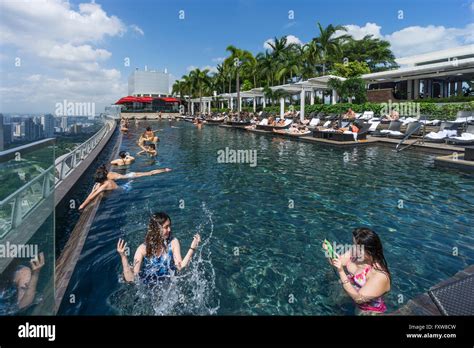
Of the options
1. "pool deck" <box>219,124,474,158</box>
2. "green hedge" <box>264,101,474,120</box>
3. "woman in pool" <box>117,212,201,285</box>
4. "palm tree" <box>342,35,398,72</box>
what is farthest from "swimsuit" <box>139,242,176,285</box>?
"palm tree" <box>342,35,398,72</box>

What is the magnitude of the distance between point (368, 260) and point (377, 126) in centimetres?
1831

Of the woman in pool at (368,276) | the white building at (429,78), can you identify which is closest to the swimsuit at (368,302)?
the woman in pool at (368,276)

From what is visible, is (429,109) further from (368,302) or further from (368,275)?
(368,302)

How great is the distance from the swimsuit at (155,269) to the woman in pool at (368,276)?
6.72 ft

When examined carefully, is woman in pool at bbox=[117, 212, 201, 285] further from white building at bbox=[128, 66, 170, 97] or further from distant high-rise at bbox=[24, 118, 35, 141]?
white building at bbox=[128, 66, 170, 97]

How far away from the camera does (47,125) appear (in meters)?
7.77

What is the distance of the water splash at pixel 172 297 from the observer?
12.1 ft

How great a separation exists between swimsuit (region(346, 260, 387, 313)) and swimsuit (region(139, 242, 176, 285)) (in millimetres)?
2258

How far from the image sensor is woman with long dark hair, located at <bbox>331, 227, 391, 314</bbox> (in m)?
3.20

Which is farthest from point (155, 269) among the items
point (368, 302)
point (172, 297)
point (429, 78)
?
point (429, 78)

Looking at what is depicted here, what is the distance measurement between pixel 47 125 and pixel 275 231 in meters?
6.33

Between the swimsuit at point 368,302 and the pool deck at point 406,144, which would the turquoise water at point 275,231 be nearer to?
the swimsuit at point 368,302
